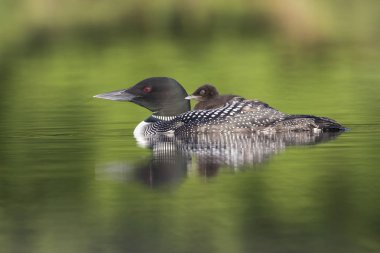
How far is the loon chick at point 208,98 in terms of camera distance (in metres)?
12.0

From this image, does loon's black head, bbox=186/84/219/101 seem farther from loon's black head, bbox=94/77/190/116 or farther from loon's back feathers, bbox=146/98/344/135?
loon's back feathers, bbox=146/98/344/135

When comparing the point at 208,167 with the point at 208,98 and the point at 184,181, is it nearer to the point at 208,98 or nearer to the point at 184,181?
the point at 184,181

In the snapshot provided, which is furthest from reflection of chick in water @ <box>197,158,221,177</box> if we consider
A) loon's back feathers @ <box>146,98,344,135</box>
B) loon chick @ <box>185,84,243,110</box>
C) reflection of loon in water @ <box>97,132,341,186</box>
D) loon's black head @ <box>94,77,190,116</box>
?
loon chick @ <box>185,84,243,110</box>

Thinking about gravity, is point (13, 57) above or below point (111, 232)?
above

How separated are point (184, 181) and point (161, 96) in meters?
3.55

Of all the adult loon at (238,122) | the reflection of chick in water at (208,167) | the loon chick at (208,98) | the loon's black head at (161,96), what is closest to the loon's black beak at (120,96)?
the loon's black head at (161,96)

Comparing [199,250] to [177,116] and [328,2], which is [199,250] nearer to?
[177,116]

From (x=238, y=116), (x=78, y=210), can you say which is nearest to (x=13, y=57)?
(x=238, y=116)

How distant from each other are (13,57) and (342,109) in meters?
10.9

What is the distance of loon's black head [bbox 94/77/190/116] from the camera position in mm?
11898

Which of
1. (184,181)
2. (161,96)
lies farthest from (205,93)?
(184,181)

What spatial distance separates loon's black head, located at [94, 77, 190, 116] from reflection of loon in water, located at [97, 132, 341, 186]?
75cm

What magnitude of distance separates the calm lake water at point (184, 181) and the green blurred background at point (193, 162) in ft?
0.04

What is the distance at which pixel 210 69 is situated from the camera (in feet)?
65.2
